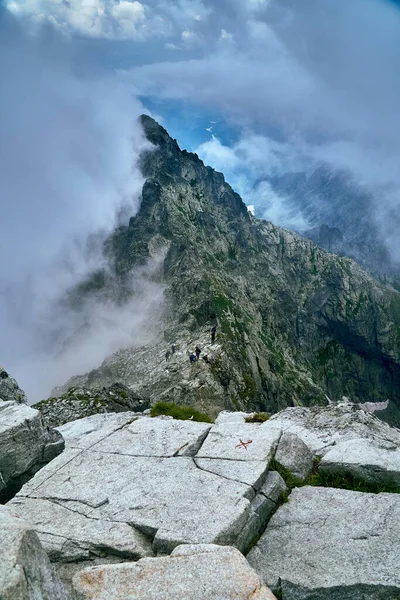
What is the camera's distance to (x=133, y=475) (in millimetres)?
12891

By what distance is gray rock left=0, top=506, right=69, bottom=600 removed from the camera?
18.8ft

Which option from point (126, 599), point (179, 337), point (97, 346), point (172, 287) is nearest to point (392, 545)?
point (126, 599)

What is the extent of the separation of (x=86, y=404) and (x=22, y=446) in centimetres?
1665

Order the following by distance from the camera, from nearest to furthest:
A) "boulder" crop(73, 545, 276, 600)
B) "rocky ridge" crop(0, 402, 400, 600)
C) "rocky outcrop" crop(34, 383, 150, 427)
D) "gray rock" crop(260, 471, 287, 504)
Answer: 1. "boulder" crop(73, 545, 276, 600)
2. "rocky ridge" crop(0, 402, 400, 600)
3. "gray rock" crop(260, 471, 287, 504)
4. "rocky outcrop" crop(34, 383, 150, 427)

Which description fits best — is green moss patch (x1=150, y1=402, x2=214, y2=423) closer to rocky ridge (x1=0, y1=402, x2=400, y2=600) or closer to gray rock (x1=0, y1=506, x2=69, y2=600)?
rocky ridge (x1=0, y1=402, x2=400, y2=600)

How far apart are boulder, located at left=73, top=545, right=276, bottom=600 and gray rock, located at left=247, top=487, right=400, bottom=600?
2.06 metres

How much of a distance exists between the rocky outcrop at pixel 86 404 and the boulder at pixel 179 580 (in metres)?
20.1

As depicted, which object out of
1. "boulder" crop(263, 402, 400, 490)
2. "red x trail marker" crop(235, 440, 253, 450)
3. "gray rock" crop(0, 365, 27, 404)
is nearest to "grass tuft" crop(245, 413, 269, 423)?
"boulder" crop(263, 402, 400, 490)

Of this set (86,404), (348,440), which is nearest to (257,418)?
(348,440)

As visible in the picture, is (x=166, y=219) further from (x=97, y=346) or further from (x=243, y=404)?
(x=243, y=404)

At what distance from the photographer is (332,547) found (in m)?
10.0

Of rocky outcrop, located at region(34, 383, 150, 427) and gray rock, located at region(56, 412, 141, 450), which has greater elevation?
rocky outcrop, located at region(34, 383, 150, 427)

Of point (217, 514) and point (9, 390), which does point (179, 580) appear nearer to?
point (217, 514)

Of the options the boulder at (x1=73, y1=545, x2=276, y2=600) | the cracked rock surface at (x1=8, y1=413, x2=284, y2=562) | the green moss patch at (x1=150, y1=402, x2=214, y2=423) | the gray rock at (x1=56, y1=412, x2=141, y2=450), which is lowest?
the boulder at (x1=73, y1=545, x2=276, y2=600)
